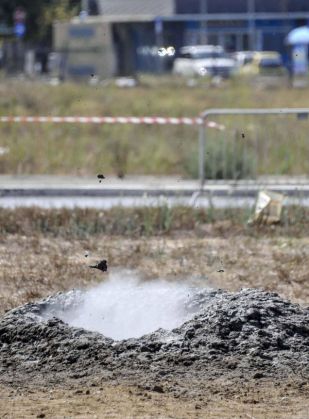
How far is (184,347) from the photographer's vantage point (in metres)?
8.11

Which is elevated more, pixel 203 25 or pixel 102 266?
pixel 102 266

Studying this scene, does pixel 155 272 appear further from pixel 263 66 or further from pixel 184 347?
pixel 263 66

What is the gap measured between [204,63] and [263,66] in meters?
3.42

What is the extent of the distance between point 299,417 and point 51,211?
759cm

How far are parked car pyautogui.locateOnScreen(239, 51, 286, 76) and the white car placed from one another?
0.69 metres

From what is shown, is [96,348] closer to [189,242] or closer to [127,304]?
[127,304]

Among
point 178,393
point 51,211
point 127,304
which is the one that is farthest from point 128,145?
point 178,393

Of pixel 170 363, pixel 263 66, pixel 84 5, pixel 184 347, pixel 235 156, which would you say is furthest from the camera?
pixel 263 66

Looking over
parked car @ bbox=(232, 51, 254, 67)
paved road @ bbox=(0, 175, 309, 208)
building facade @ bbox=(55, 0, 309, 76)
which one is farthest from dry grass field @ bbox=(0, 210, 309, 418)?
parked car @ bbox=(232, 51, 254, 67)

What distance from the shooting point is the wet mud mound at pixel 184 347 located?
7.80 m

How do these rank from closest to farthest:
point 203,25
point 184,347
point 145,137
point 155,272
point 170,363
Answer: point 170,363
point 184,347
point 155,272
point 145,137
point 203,25

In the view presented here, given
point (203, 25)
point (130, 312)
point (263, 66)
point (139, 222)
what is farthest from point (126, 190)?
point (203, 25)

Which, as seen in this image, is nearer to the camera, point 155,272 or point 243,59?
point 155,272

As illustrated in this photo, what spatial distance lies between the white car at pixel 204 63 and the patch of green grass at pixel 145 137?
476 inches
